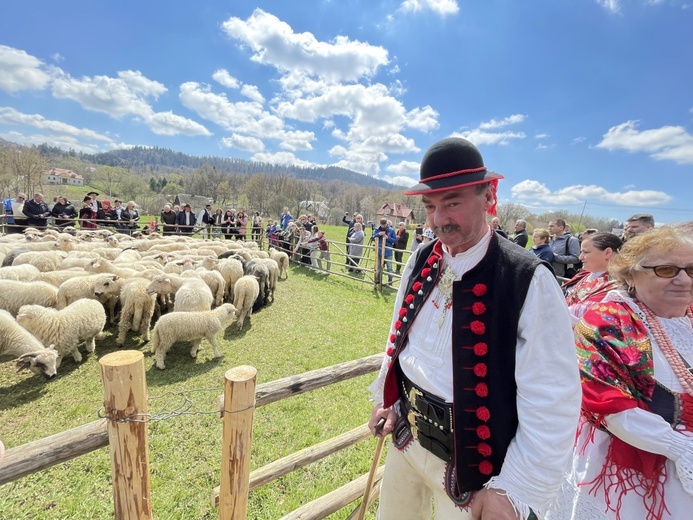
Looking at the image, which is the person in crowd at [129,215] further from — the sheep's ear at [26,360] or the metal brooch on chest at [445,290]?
the metal brooch on chest at [445,290]

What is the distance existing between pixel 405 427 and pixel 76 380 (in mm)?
5303

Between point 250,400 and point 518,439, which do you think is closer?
point 518,439

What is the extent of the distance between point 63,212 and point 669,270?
70.7 feet

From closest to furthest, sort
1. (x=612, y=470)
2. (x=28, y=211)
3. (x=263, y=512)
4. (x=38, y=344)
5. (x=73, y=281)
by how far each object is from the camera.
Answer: (x=612, y=470) → (x=263, y=512) → (x=38, y=344) → (x=73, y=281) → (x=28, y=211)

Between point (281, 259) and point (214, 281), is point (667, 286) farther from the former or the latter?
point (281, 259)

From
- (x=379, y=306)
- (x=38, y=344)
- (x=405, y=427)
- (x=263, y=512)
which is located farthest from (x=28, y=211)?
(x=405, y=427)

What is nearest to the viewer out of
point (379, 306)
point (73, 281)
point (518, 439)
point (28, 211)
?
point (518, 439)

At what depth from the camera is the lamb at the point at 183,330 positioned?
5.10m

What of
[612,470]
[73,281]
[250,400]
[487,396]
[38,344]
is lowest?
[38,344]

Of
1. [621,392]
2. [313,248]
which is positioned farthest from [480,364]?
[313,248]

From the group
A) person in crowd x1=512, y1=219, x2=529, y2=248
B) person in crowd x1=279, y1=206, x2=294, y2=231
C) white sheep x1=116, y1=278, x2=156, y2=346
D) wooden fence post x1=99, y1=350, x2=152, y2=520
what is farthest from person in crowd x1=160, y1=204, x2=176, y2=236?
wooden fence post x1=99, y1=350, x2=152, y2=520

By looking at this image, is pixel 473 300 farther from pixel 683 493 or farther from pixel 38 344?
pixel 38 344

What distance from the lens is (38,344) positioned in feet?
Result: 14.9

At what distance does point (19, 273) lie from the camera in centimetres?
659
